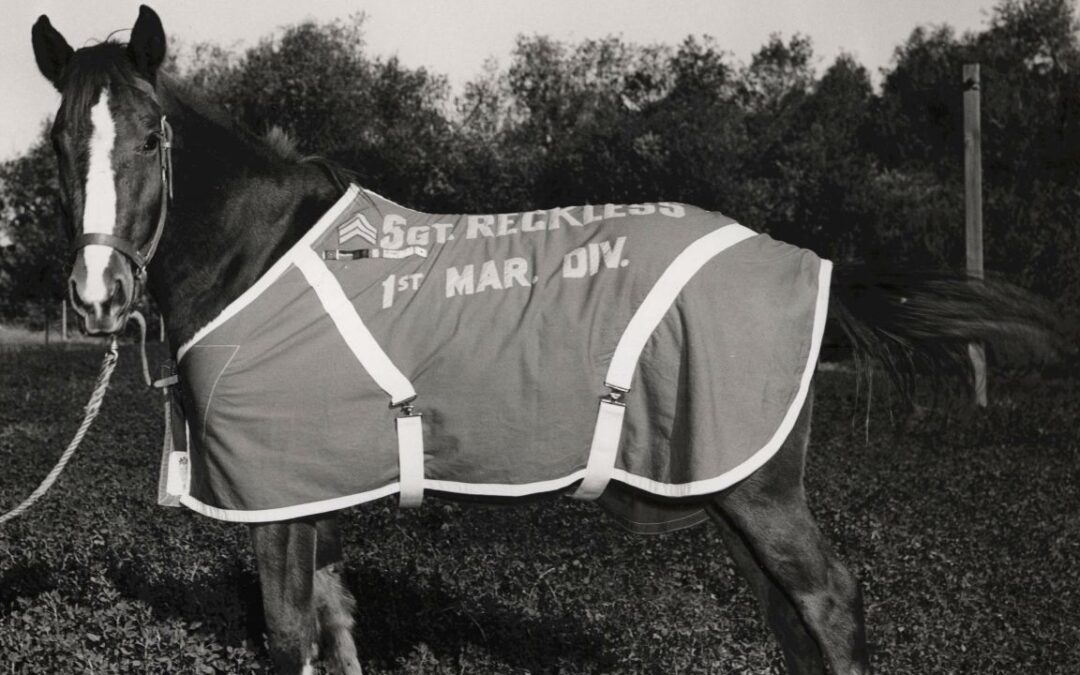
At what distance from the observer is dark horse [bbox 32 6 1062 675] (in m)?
3.45

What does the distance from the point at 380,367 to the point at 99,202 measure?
1033 millimetres

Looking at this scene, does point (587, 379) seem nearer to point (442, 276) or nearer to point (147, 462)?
point (442, 276)

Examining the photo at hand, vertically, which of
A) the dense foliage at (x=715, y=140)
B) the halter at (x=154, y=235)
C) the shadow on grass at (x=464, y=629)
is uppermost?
the dense foliage at (x=715, y=140)

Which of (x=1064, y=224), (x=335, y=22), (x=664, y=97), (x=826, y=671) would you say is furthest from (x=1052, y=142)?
(x=826, y=671)

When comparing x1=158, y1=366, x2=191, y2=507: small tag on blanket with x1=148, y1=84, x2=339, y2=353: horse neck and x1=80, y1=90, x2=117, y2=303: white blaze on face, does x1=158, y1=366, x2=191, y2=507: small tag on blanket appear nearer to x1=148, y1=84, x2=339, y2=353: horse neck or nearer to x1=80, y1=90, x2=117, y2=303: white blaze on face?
x1=148, y1=84, x2=339, y2=353: horse neck

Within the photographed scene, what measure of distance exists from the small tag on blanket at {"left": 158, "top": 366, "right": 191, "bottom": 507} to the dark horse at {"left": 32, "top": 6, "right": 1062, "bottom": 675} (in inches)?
12.6

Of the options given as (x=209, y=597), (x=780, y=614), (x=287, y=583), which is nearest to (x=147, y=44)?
(x=287, y=583)

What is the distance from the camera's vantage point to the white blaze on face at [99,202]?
3.35 meters

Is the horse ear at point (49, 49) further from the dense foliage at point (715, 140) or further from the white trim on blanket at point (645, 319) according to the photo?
the dense foliage at point (715, 140)

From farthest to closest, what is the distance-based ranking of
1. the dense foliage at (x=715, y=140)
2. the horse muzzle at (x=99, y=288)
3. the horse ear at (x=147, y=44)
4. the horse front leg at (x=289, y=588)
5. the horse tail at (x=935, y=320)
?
the dense foliage at (x=715, y=140), the horse tail at (x=935, y=320), the horse front leg at (x=289, y=588), the horse ear at (x=147, y=44), the horse muzzle at (x=99, y=288)

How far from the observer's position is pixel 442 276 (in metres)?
3.78

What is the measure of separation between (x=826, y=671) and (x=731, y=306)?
1362 millimetres

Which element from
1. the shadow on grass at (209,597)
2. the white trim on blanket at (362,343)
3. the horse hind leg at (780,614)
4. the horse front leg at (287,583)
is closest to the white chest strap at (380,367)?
the white trim on blanket at (362,343)

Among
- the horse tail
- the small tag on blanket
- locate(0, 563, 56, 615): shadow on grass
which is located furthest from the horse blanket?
locate(0, 563, 56, 615): shadow on grass
